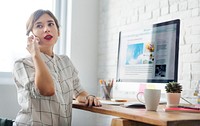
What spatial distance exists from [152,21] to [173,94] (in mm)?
794

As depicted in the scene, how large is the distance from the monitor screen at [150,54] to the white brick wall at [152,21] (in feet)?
0.44

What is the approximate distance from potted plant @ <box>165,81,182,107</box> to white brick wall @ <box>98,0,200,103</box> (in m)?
0.30

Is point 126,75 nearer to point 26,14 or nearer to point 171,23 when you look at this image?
point 171,23

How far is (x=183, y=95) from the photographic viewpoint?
72.9 inches

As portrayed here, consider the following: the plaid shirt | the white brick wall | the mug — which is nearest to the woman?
the plaid shirt

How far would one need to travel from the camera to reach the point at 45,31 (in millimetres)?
1630

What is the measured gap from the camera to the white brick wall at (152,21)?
5.93 feet

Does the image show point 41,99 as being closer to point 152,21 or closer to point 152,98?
point 152,98

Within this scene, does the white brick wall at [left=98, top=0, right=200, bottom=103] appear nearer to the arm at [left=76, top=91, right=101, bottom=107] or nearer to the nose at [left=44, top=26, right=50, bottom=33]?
the arm at [left=76, top=91, right=101, bottom=107]

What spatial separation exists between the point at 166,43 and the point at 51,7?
1.34 metres

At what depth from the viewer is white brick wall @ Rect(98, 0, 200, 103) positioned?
71.1 inches

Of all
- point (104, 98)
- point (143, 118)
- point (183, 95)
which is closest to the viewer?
point (143, 118)

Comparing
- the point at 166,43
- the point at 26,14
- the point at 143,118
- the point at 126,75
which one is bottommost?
the point at 143,118

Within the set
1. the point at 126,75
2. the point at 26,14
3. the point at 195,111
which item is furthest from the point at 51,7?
the point at 195,111
